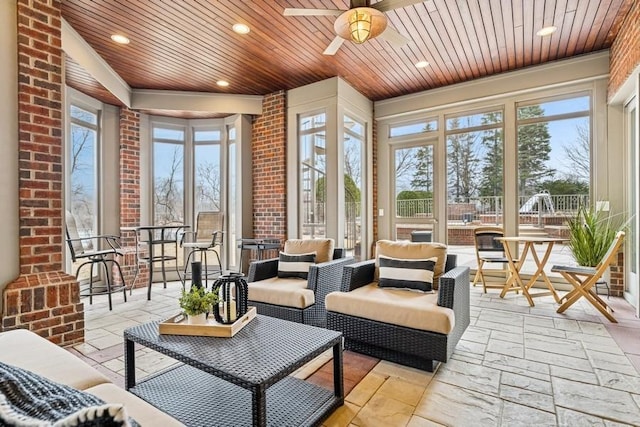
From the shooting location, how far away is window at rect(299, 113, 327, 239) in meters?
4.96

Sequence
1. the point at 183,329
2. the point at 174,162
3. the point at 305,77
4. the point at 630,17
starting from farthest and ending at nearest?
the point at 174,162
the point at 305,77
the point at 630,17
the point at 183,329

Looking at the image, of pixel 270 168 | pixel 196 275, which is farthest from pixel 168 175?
pixel 196 275

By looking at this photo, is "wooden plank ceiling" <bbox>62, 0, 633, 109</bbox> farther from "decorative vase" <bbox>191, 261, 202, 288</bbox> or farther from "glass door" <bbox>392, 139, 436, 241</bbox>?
"decorative vase" <bbox>191, 261, 202, 288</bbox>

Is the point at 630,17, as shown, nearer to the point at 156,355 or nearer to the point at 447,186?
the point at 447,186

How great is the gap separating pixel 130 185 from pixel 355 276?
4.04 meters

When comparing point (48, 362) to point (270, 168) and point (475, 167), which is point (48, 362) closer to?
point (270, 168)

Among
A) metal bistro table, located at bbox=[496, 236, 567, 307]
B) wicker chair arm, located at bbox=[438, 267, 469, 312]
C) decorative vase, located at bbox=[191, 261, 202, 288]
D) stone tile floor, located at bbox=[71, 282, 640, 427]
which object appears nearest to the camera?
stone tile floor, located at bbox=[71, 282, 640, 427]

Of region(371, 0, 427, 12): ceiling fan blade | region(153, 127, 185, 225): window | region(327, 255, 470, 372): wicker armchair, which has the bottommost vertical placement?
region(327, 255, 470, 372): wicker armchair

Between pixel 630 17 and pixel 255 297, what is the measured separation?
15.0ft

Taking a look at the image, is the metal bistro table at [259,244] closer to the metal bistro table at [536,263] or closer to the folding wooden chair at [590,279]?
the metal bistro table at [536,263]

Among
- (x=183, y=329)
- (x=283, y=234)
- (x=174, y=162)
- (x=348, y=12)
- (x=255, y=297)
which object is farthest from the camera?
(x=174, y=162)

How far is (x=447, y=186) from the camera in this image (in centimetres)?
537

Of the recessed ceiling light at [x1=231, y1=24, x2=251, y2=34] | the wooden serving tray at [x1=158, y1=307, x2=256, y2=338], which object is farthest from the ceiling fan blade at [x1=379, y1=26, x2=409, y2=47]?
the wooden serving tray at [x1=158, y1=307, x2=256, y2=338]

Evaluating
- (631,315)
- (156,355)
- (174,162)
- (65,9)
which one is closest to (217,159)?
(174,162)
